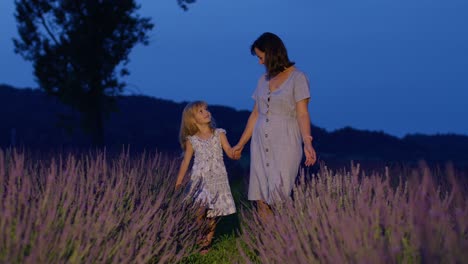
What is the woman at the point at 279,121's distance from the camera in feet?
20.0

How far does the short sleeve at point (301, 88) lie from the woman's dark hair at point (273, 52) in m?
0.16

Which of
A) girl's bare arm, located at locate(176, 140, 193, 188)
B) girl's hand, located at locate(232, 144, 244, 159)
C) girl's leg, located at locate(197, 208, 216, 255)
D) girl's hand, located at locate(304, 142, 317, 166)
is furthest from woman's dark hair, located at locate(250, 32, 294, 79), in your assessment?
girl's leg, located at locate(197, 208, 216, 255)

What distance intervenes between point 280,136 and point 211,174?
3.99 feet

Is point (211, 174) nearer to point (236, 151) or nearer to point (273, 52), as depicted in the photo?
point (236, 151)

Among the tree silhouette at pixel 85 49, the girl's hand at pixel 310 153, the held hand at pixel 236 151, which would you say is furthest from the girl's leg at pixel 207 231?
the tree silhouette at pixel 85 49

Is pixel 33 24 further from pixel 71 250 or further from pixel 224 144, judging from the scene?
pixel 71 250

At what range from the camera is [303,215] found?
489 cm

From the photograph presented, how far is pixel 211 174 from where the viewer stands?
7105 mm

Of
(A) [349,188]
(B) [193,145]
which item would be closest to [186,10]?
(B) [193,145]

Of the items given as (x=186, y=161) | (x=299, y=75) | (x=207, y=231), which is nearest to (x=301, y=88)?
(x=299, y=75)

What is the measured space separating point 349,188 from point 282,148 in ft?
3.83

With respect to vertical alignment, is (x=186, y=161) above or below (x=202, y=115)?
below

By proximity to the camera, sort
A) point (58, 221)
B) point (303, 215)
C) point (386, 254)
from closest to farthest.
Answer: point (386, 254)
point (58, 221)
point (303, 215)

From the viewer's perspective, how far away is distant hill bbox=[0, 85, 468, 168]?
101ft
